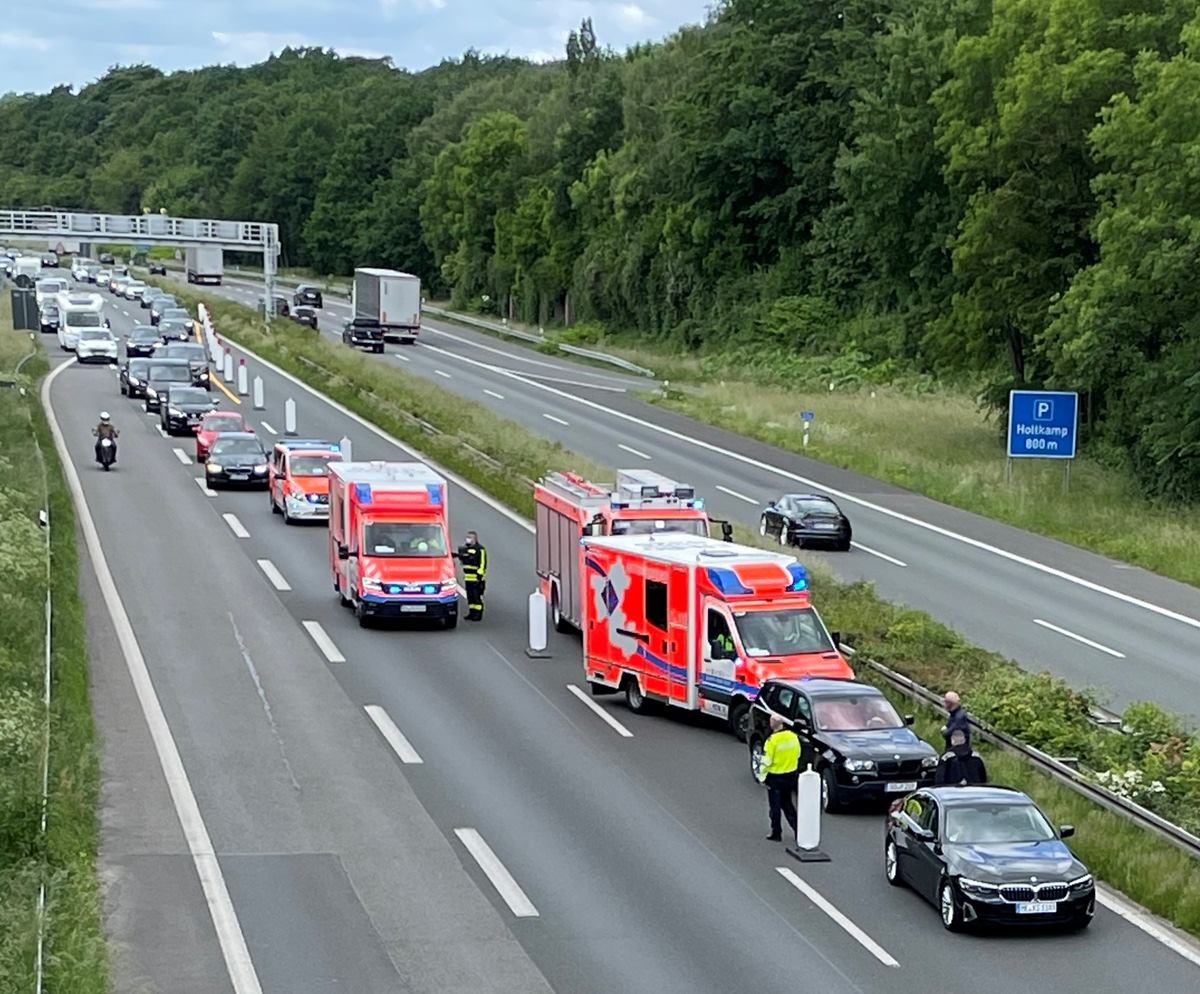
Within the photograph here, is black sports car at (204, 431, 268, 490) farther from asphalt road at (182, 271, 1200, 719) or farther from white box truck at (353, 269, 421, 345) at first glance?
white box truck at (353, 269, 421, 345)

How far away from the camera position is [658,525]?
33781 millimetres

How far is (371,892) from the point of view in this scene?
20125 millimetres

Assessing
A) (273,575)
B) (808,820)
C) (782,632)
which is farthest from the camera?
(273,575)

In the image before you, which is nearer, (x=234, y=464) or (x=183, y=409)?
(x=234, y=464)

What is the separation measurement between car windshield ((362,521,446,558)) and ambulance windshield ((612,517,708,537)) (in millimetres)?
3676

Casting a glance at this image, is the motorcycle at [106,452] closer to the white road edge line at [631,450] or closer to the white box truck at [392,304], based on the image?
the white road edge line at [631,450]

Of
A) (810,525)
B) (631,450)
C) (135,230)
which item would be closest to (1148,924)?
(810,525)

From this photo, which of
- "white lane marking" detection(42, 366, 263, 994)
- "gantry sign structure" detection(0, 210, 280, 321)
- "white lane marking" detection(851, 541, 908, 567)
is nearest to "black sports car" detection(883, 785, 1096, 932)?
"white lane marking" detection(42, 366, 263, 994)

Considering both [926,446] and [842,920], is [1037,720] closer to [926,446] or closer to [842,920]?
[842,920]

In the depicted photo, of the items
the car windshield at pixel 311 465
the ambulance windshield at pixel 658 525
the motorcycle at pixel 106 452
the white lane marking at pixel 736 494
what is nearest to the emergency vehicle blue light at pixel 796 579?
the ambulance windshield at pixel 658 525

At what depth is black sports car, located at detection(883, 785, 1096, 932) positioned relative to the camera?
1875 centimetres

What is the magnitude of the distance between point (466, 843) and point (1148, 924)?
755 cm

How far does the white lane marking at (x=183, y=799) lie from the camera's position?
18.0m

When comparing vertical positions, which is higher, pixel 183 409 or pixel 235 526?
pixel 183 409
